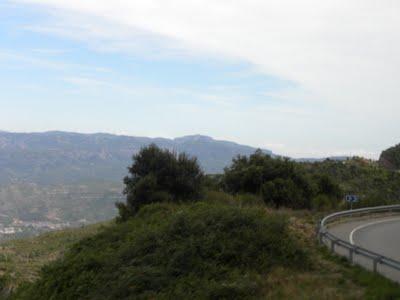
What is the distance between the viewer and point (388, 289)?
12.6 m

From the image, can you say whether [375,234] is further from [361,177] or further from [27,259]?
[361,177]

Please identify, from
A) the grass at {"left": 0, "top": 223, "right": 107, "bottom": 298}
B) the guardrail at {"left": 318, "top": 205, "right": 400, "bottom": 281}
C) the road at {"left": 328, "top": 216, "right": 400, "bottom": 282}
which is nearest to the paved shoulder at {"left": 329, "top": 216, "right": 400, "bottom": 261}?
the road at {"left": 328, "top": 216, "right": 400, "bottom": 282}

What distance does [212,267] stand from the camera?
16.0m

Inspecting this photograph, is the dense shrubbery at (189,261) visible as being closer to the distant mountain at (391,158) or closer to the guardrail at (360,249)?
the guardrail at (360,249)

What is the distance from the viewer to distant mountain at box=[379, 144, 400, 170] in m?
83.5

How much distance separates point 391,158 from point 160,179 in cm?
6070

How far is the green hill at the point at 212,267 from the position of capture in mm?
14164

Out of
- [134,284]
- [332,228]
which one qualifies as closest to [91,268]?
[134,284]

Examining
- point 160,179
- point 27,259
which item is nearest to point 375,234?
point 160,179

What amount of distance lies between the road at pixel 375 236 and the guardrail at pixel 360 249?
30mm

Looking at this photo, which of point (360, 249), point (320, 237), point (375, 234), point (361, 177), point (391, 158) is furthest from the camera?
point (391, 158)

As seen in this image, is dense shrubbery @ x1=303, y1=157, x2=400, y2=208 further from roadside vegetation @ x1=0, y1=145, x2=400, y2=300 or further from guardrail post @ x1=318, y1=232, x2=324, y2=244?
roadside vegetation @ x1=0, y1=145, x2=400, y2=300

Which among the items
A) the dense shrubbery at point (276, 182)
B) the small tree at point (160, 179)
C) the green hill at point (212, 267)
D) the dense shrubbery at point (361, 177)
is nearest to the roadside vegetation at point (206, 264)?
the green hill at point (212, 267)

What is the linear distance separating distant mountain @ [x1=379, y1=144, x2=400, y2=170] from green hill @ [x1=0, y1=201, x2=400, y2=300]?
214ft
